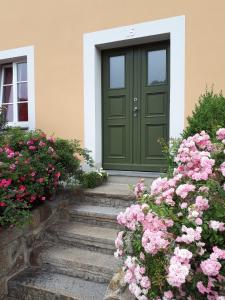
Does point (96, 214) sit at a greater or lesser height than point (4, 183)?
lesser

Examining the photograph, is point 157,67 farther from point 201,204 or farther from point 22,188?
point 201,204

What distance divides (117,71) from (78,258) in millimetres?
2929

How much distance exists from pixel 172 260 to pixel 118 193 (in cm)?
213

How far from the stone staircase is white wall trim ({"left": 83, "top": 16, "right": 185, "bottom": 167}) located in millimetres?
1152

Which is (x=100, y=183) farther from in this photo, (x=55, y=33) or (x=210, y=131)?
(x=55, y=33)

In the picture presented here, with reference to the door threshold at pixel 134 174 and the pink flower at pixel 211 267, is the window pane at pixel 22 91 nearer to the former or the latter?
the door threshold at pixel 134 174

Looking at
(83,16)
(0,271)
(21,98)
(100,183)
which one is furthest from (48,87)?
(0,271)

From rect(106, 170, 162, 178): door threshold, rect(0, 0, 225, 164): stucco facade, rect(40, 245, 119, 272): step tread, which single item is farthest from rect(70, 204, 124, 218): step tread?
rect(0, 0, 225, 164): stucco facade

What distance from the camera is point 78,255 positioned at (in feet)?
10.3

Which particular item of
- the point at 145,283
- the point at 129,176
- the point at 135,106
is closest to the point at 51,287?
the point at 145,283

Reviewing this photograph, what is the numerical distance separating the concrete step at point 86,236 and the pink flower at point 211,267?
1.59 m

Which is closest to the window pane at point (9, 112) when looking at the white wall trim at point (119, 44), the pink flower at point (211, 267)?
the white wall trim at point (119, 44)

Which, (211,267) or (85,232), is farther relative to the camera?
(85,232)

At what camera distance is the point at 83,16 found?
15.6 ft
